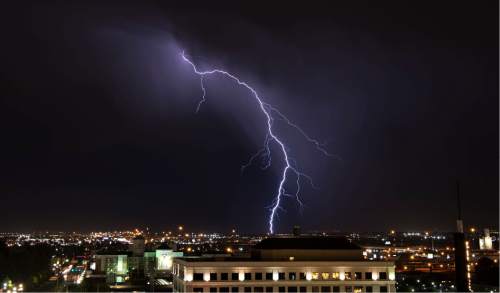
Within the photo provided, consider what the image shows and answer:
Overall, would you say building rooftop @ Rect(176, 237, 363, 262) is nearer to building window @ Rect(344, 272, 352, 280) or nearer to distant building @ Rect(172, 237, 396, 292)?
distant building @ Rect(172, 237, 396, 292)

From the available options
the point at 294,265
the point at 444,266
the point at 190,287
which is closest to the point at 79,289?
the point at 190,287

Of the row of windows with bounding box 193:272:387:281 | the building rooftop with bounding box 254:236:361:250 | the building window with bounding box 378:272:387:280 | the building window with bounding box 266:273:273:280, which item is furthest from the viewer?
the building rooftop with bounding box 254:236:361:250

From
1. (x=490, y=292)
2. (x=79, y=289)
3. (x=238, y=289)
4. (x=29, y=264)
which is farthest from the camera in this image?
(x=29, y=264)

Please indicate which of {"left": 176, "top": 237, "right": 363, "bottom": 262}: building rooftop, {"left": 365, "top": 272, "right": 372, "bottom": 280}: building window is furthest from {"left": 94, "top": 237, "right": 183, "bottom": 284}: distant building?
{"left": 365, "top": 272, "right": 372, "bottom": 280}: building window

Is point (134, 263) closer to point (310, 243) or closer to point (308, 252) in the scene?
point (310, 243)

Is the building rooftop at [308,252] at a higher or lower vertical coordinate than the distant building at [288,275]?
higher

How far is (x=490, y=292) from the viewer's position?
131 ft

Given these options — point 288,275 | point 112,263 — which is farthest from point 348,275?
point 112,263

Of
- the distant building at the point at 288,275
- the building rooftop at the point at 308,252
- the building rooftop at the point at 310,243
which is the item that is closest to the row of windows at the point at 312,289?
the distant building at the point at 288,275

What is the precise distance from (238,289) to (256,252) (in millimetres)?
3507

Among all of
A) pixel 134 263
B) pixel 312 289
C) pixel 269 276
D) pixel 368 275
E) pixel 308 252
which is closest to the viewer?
pixel 312 289

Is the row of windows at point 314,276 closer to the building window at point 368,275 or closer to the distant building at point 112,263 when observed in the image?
the building window at point 368,275

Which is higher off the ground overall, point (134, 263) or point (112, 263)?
point (112, 263)

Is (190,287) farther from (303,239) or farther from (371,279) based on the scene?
(371,279)
